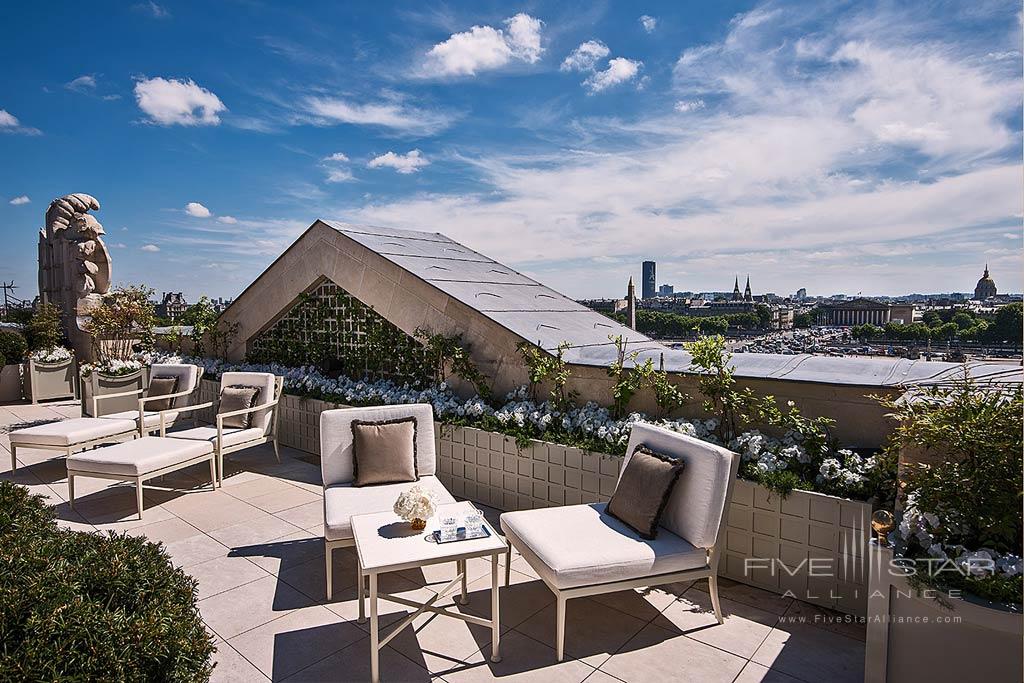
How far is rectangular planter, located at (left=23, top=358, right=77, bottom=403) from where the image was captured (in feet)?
32.7

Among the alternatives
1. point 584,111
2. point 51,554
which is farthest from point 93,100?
point 51,554

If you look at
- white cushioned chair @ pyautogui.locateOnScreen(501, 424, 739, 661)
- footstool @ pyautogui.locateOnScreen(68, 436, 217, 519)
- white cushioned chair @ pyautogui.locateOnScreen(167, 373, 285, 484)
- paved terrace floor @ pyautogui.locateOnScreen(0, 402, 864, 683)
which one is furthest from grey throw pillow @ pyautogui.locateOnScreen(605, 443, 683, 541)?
white cushioned chair @ pyautogui.locateOnScreen(167, 373, 285, 484)

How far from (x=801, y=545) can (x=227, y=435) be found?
17.2 feet

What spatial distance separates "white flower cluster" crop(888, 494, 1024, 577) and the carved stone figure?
12.5m

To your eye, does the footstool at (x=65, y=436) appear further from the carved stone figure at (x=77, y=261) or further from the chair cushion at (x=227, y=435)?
the carved stone figure at (x=77, y=261)

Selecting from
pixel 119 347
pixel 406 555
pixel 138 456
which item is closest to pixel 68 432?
pixel 138 456

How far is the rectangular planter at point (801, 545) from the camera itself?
3.08m

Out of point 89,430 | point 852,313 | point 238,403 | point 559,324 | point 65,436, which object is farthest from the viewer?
point 852,313

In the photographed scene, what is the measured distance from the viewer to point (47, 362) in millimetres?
10109

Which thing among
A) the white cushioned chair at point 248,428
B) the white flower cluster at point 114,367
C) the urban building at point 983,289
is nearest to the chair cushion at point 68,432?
the white cushioned chair at point 248,428

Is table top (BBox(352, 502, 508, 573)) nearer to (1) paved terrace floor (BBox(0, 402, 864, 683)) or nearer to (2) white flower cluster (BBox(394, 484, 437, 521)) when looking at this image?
(2) white flower cluster (BBox(394, 484, 437, 521))

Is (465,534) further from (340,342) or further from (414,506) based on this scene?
(340,342)

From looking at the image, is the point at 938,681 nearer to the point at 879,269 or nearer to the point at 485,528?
the point at 485,528

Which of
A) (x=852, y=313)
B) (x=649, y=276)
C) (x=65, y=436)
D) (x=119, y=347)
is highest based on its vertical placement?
(x=649, y=276)
